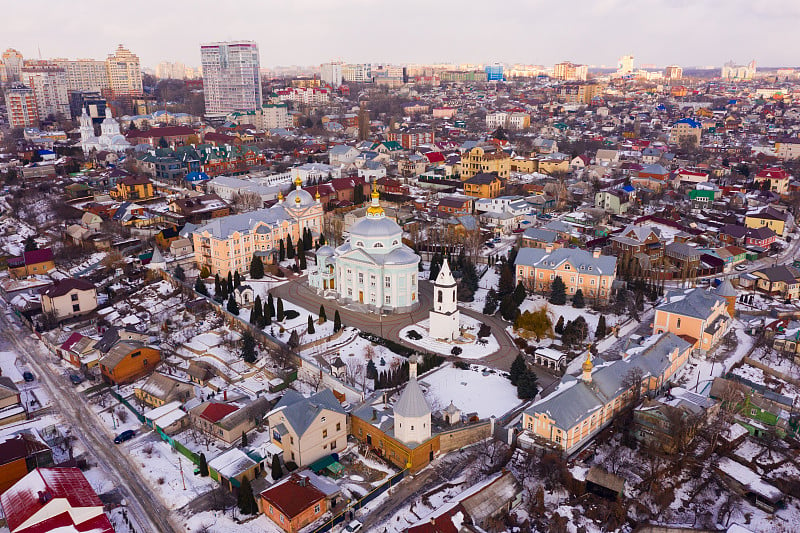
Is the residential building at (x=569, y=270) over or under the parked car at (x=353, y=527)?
over

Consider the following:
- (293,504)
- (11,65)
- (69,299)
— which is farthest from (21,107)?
(293,504)

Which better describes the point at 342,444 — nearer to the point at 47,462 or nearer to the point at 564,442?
the point at 564,442

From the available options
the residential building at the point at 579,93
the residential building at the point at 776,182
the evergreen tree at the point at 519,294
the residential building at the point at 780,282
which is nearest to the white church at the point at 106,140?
the evergreen tree at the point at 519,294

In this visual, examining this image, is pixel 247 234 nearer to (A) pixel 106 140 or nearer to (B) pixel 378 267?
(B) pixel 378 267

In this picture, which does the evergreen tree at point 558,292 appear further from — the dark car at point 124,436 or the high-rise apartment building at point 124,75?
the high-rise apartment building at point 124,75

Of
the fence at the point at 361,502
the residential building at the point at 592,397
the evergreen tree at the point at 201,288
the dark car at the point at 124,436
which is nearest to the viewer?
the fence at the point at 361,502
